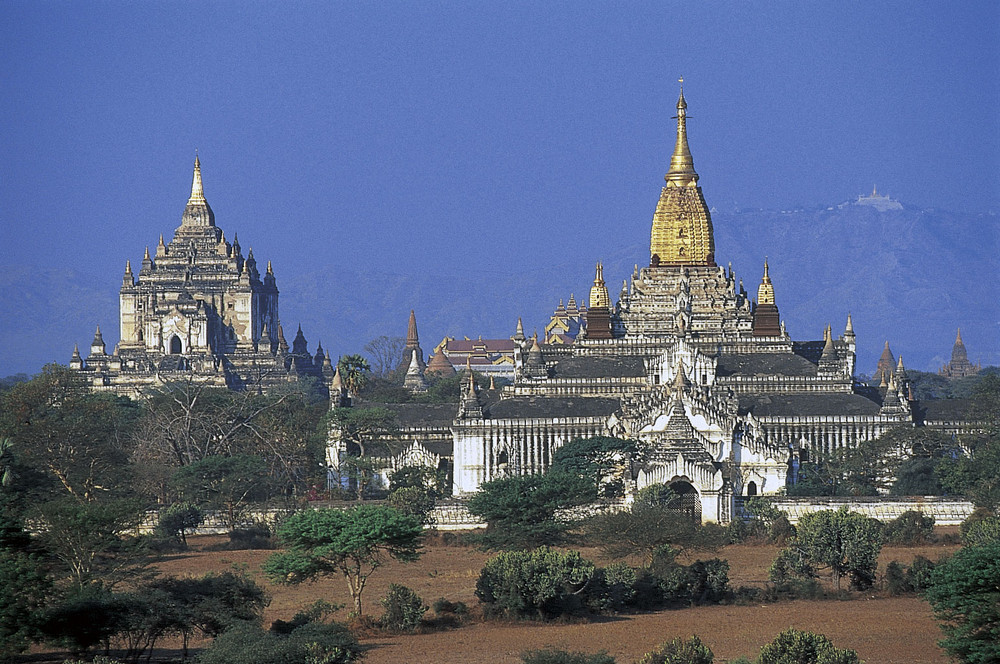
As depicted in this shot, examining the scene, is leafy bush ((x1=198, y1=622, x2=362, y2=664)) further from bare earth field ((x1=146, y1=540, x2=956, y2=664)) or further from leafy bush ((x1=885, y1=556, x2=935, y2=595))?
leafy bush ((x1=885, y1=556, x2=935, y2=595))

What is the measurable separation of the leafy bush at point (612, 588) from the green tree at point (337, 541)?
4.91 meters

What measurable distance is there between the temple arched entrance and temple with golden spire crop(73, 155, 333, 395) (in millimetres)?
79345

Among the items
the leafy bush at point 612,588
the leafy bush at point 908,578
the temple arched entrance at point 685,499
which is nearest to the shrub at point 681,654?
the leafy bush at point 612,588

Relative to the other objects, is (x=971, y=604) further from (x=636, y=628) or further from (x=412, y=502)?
(x=412, y=502)

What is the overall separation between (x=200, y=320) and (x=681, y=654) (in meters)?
120

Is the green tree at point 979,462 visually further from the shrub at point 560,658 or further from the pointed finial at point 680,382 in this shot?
the shrub at point 560,658

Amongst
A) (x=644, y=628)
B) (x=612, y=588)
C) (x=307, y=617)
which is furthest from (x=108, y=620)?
(x=612, y=588)

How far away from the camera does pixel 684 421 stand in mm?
87875

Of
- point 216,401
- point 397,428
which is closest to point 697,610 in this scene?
point 397,428

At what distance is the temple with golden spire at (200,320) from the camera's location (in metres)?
162

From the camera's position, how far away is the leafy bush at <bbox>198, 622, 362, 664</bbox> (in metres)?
49.0

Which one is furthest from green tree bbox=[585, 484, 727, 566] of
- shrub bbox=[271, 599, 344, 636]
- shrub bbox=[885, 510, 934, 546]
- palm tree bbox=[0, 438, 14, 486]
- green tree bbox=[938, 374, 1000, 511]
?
palm tree bbox=[0, 438, 14, 486]

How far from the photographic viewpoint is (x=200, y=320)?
167 metres

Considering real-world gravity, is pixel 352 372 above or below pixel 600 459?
above
